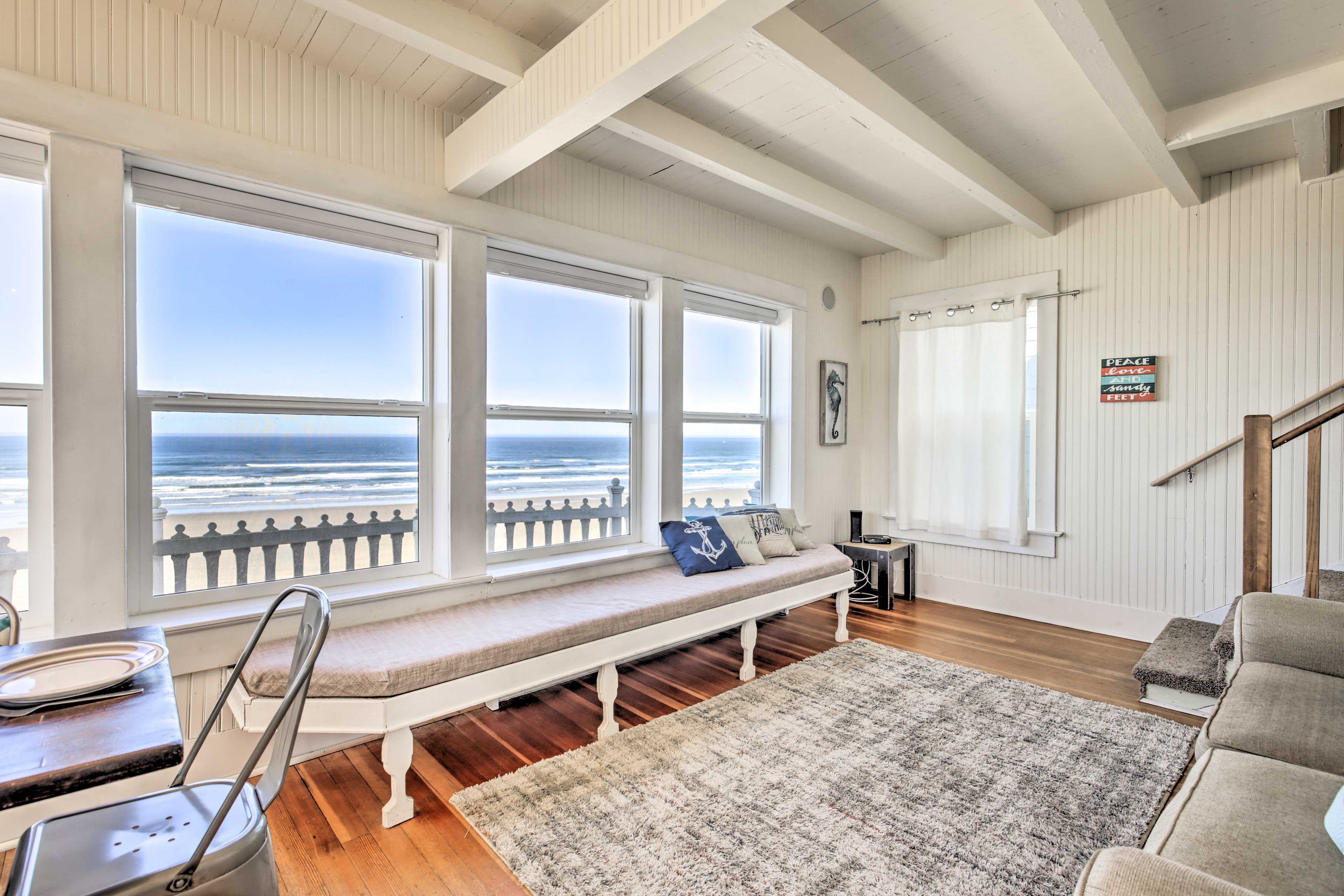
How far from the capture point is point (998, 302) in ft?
14.6

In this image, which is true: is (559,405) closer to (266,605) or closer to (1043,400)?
(266,605)

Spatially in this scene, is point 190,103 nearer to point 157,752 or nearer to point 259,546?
point 259,546

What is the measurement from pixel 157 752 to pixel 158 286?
1954 millimetres

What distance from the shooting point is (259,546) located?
8.25 feet

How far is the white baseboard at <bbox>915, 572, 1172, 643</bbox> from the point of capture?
3932mm

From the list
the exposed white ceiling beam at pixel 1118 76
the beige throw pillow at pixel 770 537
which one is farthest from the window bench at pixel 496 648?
the exposed white ceiling beam at pixel 1118 76

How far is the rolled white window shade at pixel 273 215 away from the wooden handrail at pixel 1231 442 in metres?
4.19

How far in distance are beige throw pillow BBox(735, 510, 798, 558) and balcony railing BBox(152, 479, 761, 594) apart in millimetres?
927

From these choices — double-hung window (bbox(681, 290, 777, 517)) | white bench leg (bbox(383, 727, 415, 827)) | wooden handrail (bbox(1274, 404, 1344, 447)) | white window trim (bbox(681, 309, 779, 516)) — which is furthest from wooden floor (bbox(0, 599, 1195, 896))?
wooden handrail (bbox(1274, 404, 1344, 447))

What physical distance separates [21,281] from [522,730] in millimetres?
2404

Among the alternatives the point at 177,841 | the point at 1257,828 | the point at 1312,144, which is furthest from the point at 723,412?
the point at 177,841

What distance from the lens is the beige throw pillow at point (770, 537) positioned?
13.1ft

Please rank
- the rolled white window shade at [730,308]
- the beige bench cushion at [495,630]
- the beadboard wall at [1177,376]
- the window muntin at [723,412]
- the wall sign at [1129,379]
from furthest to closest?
the window muntin at [723,412], the rolled white window shade at [730,308], the wall sign at [1129,379], the beadboard wall at [1177,376], the beige bench cushion at [495,630]

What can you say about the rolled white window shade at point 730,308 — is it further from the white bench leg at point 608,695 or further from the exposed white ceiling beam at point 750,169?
the white bench leg at point 608,695
